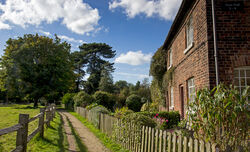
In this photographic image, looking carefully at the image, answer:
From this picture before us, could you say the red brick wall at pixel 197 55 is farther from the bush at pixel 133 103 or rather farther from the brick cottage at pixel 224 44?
the bush at pixel 133 103

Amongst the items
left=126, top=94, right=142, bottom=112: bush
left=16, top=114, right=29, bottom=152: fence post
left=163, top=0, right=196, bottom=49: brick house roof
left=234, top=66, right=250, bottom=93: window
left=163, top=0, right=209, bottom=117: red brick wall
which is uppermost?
left=163, top=0, right=196, bottom=49: brick house roof

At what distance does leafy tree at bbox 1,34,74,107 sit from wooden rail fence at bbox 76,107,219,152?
26335mm

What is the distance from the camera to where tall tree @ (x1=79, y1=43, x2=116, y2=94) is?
48.7 metres

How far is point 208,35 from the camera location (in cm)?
702

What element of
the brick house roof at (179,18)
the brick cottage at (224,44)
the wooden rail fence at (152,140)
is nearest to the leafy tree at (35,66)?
the brick house roof at (179,18)

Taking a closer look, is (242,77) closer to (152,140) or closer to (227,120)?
(227,120)

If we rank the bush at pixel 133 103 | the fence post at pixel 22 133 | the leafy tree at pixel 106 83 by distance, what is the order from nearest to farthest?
the fence post at pixel 22 133
the bush at pixel 133 103
the leafy tree at pixel 106 83

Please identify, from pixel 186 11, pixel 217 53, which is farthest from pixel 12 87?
pixel 217 53

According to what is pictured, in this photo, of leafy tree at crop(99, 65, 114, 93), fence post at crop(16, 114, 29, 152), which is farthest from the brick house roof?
leafy tree at crop(99, 65, 114, 93)

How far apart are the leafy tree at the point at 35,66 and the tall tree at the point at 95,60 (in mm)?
13358

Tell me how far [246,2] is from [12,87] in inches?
1338

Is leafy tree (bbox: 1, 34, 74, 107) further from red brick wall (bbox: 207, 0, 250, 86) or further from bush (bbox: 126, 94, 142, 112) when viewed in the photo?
red brick wall (bbox: 207, 0, 250, 86)

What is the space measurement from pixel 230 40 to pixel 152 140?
15.5 ft

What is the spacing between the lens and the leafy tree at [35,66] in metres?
30.9
